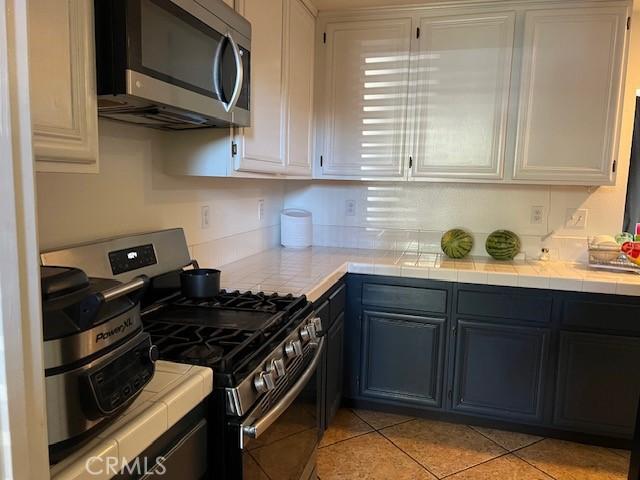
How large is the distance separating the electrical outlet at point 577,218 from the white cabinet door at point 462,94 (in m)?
0.56

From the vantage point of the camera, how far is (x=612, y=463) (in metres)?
2.23

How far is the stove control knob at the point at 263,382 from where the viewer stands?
1.16 meters

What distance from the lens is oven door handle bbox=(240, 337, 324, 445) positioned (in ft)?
3.66

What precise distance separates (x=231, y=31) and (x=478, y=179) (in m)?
1.63

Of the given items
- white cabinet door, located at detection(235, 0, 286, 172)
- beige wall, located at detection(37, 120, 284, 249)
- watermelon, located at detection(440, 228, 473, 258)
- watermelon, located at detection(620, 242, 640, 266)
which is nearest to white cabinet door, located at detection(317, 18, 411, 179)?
watermelon, located at detection(440, 228, 473, 258)

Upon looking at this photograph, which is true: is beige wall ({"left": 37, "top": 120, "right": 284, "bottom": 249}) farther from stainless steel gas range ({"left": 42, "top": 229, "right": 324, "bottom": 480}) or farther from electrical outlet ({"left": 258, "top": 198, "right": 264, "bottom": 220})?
electrical outlet ({"left": 258, "top": 198, "right": 264, "bottom": 220})

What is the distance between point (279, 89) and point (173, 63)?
985 mm

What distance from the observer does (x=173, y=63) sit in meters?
1.27

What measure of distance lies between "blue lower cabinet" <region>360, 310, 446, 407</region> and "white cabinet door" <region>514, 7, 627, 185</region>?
1037 millimetres

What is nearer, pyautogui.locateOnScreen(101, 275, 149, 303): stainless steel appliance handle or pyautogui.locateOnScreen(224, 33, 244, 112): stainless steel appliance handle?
pyautogui.locateOnScreen(101, 275, 149, 303): stainless steel appliance handle

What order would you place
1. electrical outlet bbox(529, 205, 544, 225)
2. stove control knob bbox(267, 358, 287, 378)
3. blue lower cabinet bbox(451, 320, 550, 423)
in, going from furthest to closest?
electrical outlet bbox(529, 205, 544, 225) → blue lower cabinet bbox(451, 320, 550, 423) → stove control knob bbox(267, 358, 287, 378)

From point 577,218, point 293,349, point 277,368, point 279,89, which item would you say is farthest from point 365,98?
point 277,368

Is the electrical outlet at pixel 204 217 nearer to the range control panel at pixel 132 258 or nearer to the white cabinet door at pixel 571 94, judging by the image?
the range control panel at pixel 132 258

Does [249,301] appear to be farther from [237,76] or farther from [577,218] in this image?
[577,218]
